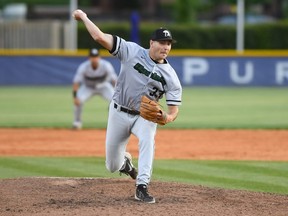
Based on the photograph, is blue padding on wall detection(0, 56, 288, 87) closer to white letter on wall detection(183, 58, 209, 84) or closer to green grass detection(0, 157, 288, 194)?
white letter on wall detection(183, 58, 209, 84)

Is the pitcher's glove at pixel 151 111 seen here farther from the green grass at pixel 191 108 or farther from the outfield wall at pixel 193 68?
the outfield wall at pixel 193 68

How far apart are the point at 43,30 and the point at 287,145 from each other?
1935cm

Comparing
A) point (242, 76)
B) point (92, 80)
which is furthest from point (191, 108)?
point (242, 76)

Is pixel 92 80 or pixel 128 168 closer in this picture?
pixel 128 168

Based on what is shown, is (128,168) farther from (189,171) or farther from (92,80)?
(92,80)

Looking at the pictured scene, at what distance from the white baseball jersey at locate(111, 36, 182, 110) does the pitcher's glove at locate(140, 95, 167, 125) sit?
0.22 m

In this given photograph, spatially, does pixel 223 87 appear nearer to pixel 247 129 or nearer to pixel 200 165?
pixel 247 129

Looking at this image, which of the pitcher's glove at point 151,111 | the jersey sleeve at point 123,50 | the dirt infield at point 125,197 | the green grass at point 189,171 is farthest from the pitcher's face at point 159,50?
the green grass at point 189,171

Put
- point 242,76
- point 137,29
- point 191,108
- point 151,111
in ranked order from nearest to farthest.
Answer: point 151,111, point 191,108, point 242,76, point 137,29

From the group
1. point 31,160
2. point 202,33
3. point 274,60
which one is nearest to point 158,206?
point 31,160

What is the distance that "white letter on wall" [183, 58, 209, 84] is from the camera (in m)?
30.0

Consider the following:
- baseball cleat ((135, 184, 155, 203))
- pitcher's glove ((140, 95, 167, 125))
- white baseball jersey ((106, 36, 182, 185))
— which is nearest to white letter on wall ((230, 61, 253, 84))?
white baseball jersey ((106, 36, 182, 185))

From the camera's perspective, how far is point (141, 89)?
9422mm

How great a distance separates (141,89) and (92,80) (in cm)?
950
